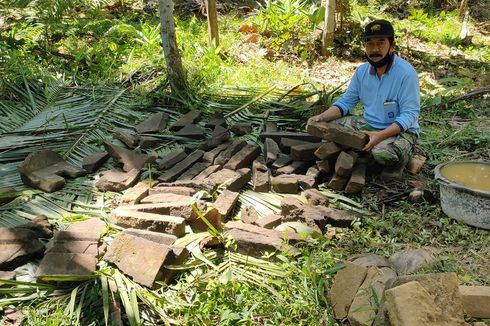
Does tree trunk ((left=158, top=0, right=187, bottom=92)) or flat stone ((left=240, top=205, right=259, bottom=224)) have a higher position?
tree trunk ((left=158, top=0, right=187, bottom=92))

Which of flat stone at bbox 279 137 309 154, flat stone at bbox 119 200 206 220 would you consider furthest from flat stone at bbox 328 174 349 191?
flat stone at bbox 119 200 206 220

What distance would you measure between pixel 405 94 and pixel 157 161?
2.36 metres

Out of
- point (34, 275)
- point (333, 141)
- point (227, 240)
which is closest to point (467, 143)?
point (333, 141)

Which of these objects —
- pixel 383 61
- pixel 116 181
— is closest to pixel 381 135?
pixel 383 61

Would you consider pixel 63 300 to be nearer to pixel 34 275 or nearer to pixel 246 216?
pixel 34 275

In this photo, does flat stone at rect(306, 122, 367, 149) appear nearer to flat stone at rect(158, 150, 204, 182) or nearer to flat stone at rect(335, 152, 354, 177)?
flat stone at rect(335, 152, 354, 177)

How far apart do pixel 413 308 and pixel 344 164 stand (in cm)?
202

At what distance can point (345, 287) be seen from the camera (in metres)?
2.74

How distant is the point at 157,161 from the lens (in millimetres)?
4551

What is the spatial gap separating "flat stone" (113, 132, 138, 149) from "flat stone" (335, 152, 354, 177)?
2076 millimetres

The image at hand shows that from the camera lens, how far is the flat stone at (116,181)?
13.1 feet

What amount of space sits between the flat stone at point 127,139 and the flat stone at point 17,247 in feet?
5.83

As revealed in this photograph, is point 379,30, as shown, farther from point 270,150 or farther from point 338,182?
point 270,150

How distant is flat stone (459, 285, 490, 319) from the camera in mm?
2449
